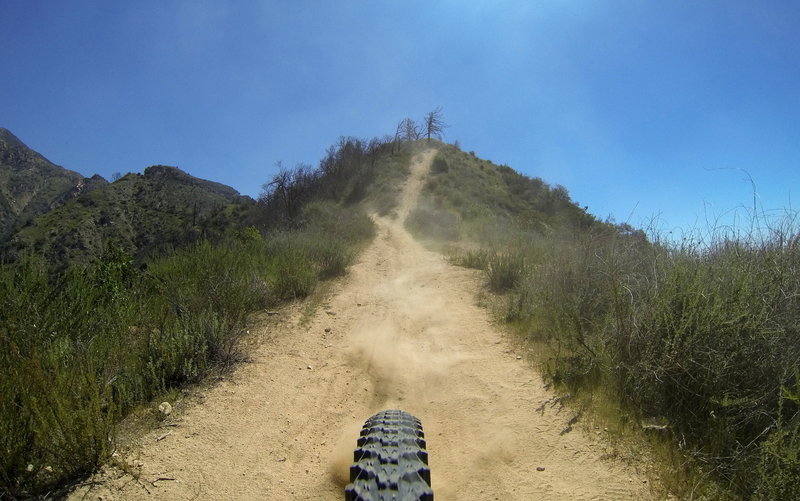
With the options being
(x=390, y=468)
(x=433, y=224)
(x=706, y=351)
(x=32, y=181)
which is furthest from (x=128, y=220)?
(x=32, y=181)

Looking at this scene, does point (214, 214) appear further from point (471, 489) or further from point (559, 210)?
point (471, 489)

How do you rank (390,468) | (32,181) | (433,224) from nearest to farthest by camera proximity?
1. (390,468)
2. (433,224)
3. (32,181)

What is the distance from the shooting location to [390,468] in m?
1.89

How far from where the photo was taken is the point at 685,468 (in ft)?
8.43

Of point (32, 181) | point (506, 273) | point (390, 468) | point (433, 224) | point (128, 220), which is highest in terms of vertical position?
point (32, 181)

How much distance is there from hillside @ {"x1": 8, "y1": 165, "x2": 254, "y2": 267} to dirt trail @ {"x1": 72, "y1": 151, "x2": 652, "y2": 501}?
19688 millimetres

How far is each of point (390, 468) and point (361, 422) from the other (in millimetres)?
1626

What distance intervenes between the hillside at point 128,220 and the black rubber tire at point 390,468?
2218 cm

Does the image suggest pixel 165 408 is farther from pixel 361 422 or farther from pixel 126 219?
pixel 126 219

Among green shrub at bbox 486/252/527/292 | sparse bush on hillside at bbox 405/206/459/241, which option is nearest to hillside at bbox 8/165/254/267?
sparse bush on hillside at bbox 405/206/459/241

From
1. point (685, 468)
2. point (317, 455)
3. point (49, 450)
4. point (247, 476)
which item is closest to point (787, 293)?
point (685, 468)

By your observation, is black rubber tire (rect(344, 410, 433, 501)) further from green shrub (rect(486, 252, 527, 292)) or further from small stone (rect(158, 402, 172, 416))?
green shrub (rect(486, 252, 527, 292))

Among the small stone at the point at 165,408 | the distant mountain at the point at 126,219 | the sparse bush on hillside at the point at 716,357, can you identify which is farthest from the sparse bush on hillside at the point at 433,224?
the small stone at the point at 165,408

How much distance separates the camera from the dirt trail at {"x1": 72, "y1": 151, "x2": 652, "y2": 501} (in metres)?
2.53
